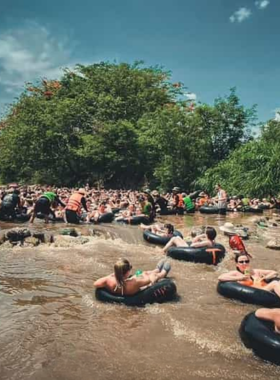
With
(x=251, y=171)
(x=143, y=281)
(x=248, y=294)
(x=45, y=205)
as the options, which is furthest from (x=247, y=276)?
(x=251, y=171)

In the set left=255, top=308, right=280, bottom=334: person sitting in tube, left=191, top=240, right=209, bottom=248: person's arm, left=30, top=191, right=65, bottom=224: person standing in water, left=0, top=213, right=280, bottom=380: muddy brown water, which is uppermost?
left=30, top=191, right=65, bottom=224: person standing in water

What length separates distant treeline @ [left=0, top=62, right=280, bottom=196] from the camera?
24750 mm

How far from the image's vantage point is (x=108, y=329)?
6.00 m

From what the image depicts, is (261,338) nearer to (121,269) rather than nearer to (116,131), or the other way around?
(121,269)

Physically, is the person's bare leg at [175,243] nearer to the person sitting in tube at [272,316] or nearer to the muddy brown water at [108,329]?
the muddy brown water at [108,329]

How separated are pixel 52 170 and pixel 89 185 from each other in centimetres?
→ 349

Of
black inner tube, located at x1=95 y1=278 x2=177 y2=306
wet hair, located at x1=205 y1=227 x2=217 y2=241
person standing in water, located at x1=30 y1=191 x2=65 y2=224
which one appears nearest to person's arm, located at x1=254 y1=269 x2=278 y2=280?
black inner tube, located at x1=95 y1=278 x2=177 y2=306

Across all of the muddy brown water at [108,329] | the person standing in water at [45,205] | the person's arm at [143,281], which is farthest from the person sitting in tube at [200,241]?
the person standing in water at [45,205]

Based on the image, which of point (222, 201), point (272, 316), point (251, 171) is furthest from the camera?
point (251, 171)

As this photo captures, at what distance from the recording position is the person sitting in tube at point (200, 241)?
385 inches

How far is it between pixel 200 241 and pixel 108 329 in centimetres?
473

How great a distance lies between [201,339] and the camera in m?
5.64

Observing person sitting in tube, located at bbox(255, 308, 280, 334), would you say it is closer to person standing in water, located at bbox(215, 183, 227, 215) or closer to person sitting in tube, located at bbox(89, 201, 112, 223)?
person sitting in tube, located at bbox(89, 201, 112, 223)

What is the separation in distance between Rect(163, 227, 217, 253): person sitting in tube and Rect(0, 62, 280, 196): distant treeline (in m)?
11.7
